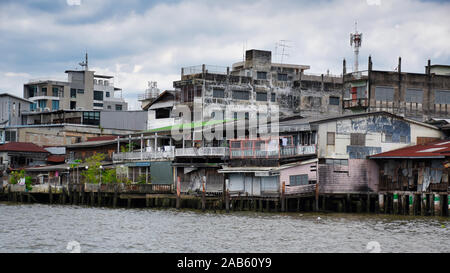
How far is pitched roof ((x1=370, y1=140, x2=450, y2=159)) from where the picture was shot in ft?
154

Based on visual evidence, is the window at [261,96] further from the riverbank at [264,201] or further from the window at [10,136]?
the window at [10,136]

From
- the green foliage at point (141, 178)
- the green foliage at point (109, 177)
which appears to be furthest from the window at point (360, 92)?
the green foliage at point (109, 177)

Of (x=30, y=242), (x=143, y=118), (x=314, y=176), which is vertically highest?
(x=143, y=118)

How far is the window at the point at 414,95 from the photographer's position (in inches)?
2803

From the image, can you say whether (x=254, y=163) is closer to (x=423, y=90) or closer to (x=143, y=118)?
(x=423, y=90)

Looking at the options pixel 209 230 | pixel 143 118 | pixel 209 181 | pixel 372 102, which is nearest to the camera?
pixel 209 230

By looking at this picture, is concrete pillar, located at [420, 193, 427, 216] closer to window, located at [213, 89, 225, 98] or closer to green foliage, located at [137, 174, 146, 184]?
green foliage, located at [137, 174, 146, 184]

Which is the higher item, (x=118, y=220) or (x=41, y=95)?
(x=41, y=95)

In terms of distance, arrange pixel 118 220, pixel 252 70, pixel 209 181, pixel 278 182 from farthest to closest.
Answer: pixel 252 70 < pixel 209 181 < pixel 278 182 < pixel 118 220

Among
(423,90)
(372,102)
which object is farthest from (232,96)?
(423,90)

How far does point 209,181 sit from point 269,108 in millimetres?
21110

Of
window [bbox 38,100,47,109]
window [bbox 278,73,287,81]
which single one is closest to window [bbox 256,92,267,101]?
window [bbox 278,73,287,81]

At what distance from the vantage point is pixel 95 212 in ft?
168

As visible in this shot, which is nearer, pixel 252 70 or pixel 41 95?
pixel 252 70
